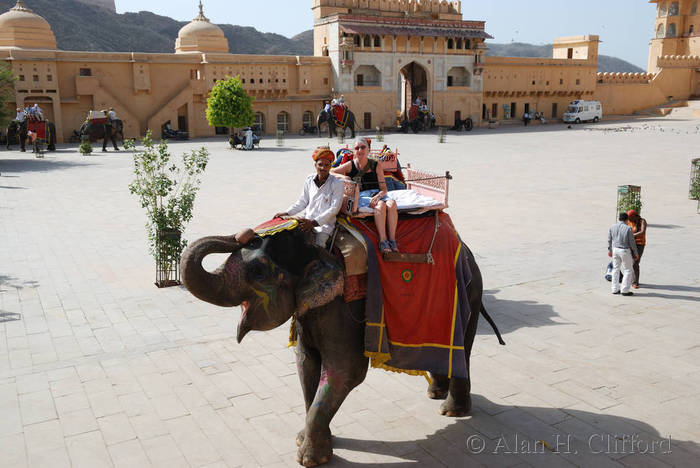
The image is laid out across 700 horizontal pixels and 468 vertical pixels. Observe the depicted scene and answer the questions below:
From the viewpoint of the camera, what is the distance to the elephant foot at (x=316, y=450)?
4.38 meters

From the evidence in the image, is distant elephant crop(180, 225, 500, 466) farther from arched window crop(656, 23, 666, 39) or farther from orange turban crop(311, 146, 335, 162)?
arched window crop(656, 23, 666, 39)

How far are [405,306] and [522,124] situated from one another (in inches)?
1862

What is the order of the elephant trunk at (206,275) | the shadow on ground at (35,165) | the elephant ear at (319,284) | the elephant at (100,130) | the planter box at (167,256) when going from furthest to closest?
the elephant at (100,130) < the shadow on ground at (35,165) < the planter box at (167,256) < the elephant ear at (319,284) < the elephant trunk at (206,275)

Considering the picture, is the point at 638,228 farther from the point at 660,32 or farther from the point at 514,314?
the point at 660,32

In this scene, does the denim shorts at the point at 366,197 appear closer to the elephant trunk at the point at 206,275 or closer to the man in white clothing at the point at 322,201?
the man in white clothing at the point at 322,201

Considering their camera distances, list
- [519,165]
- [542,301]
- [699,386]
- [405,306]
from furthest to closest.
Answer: [519,165] → [542,301] → [699,386] → [405,306]

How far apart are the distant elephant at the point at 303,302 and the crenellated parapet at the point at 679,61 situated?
191ft

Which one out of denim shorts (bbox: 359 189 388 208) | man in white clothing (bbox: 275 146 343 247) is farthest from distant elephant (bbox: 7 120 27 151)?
man in white clothing (bbox: 275 146 343 247)

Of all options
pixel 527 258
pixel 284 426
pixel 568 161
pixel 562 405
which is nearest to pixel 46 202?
pixel 527 258

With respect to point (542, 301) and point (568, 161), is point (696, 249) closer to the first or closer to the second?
point (542, 301)

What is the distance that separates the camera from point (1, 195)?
53.2 feet

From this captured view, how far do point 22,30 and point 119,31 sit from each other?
47.3 metres

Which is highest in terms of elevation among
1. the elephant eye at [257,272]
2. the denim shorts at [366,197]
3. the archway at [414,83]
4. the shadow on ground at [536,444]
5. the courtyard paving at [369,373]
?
the archway at [414,83]

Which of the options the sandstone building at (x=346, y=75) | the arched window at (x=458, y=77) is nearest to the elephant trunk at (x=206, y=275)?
the sandstone building at (x=346, y=75)
